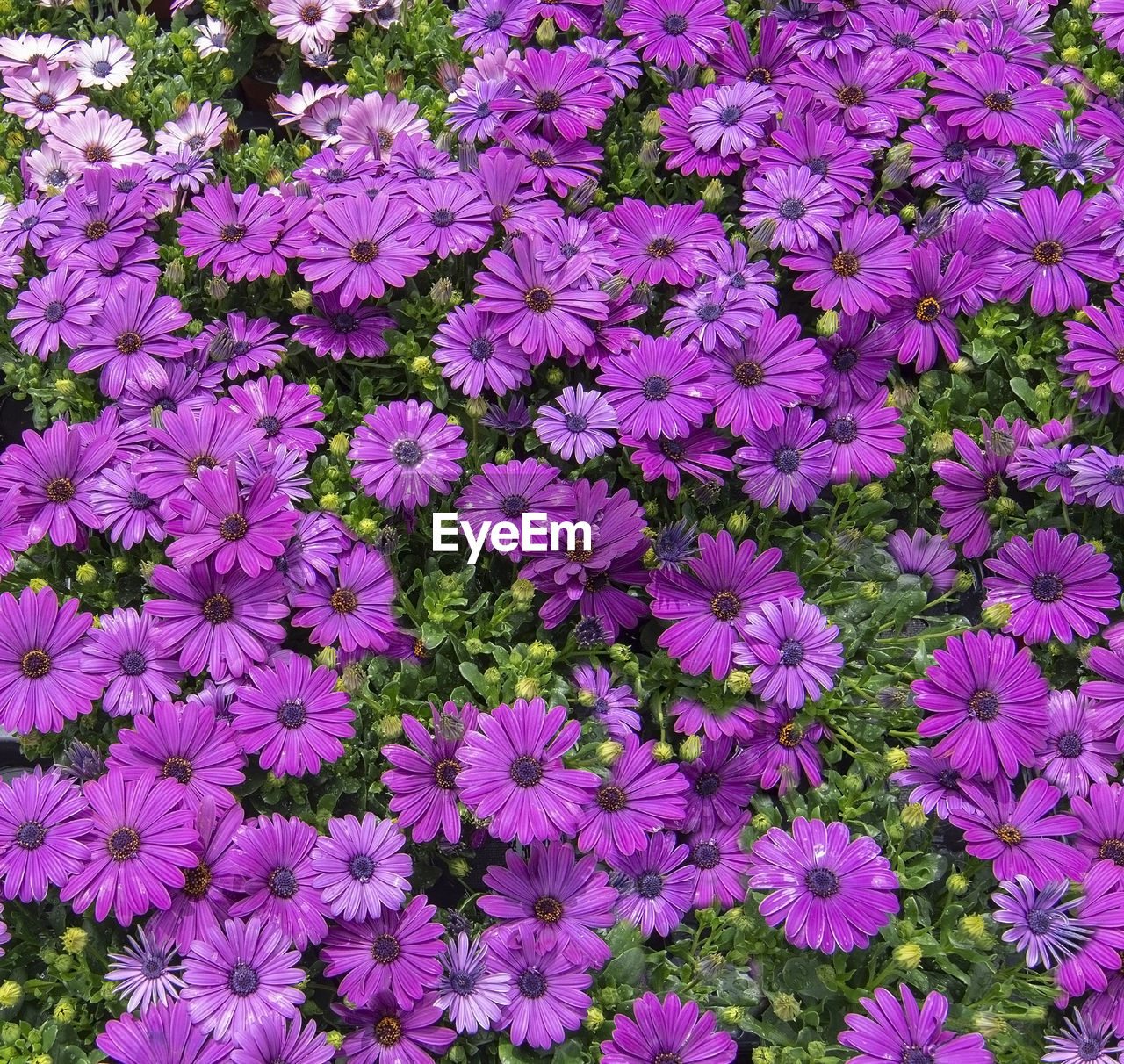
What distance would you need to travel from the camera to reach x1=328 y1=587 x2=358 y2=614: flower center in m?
2.12

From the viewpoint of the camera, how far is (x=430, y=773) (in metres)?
1.98

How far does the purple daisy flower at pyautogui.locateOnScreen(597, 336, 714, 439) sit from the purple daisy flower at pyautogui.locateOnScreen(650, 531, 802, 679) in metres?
0.26

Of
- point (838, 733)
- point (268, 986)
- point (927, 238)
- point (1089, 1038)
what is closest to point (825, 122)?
point (927, 238)

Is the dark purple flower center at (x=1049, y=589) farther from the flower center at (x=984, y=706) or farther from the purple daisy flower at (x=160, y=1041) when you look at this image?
the purple daisy flower at (x=160, y=1041)

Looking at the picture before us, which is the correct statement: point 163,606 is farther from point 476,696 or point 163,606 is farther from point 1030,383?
point 1030,383

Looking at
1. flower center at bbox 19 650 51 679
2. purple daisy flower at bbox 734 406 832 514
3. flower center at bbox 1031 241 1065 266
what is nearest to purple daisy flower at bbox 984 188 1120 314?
flower center at bbox 1031 241 1065 266

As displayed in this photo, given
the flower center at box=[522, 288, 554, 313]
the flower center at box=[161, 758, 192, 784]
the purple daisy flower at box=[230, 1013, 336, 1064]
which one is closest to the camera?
the purple daisy flower at box=[230, 1013, 336, 1064]

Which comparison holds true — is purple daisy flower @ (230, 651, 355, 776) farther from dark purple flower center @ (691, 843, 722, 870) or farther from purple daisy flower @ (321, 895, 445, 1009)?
dark purple flower center @ (691, 843, 722, 870)

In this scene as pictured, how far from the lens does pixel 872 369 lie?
240 cm

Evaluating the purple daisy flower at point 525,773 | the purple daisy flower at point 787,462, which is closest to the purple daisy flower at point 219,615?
the purple daisy flower at point 525,773

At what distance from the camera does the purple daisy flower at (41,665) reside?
2.00 metres

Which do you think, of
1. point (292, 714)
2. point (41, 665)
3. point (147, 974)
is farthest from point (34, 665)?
point (147, 974)

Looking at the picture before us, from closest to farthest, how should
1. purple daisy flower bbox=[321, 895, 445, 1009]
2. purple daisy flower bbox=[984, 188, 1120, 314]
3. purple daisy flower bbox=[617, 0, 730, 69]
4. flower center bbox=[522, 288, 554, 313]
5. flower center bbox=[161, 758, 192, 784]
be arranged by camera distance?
purple daisy flower bbox=[321, 895, 445, 1009]
flower center bbox=[161, 758, 192, 784]
flower center bbox=[522, 288, 554, 313]
purple daisy flower bbox=[984, 188, 1120, 314]
purple daisy flower bbox=[617, 0, 730, 69]

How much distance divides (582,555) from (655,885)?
0.62 meters
